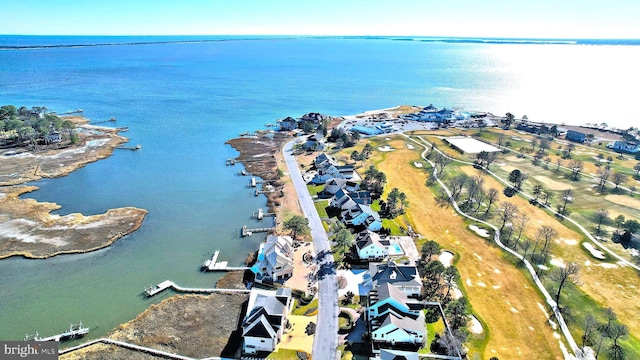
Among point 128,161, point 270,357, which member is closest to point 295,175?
point 128,161

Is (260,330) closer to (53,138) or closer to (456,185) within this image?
(456,185)

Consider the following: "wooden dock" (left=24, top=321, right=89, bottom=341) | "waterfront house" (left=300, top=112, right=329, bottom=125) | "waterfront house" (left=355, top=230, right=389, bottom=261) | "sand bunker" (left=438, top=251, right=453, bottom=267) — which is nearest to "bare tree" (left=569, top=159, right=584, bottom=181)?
"sand bunker" (left=438, top=251, right=453, bottom=267)

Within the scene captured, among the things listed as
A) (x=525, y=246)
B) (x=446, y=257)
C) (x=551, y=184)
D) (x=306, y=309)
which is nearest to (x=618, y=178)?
(x=551, y=184)

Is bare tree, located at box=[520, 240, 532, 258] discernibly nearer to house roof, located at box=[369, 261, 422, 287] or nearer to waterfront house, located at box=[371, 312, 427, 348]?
house roof, located at box=[369, 261, 422, 287]

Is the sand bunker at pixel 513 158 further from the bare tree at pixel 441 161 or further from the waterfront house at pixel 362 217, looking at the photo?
the waterfront house at pixel 362 217

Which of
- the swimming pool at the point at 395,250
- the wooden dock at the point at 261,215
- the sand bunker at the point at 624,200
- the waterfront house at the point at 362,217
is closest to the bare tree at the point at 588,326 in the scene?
the swimming pool at the point at 395,250
